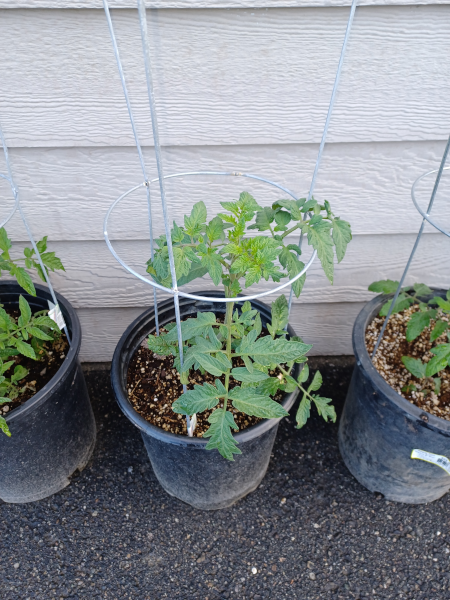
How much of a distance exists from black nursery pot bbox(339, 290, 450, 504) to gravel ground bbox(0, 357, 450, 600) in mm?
84

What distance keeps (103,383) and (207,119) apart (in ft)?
3.54

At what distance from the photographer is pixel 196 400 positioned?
3.25 ft

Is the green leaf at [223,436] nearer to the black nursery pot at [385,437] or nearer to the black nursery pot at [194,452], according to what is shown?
the black nursery pot at [194,452]

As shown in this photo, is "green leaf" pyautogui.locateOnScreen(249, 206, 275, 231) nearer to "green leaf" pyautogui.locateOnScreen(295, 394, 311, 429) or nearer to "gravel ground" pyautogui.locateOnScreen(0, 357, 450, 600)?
"green leaf" pyautogui.locateOnScreen(295, 394, 311, 429)

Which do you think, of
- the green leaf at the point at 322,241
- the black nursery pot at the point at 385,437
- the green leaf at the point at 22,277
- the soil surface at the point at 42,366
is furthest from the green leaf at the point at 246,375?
the soil surface at the point at 42,366

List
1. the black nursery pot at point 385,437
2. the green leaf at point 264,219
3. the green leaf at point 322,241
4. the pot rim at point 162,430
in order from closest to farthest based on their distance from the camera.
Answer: the green leaf at point 322,241 → the green leaf at point 264,219 → the pot rim at point 162,430 → the black nursery pot at point 385,437

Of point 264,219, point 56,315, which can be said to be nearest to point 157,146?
point 264,219

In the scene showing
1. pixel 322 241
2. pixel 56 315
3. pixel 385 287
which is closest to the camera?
pixel 322 241

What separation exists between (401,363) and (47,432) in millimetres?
1075

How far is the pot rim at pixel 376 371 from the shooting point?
1195 millimetres

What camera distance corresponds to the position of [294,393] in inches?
48.2

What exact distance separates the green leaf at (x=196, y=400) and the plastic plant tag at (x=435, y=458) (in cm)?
64

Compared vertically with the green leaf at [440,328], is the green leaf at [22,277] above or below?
above

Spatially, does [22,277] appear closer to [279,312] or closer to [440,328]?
[279,312]
